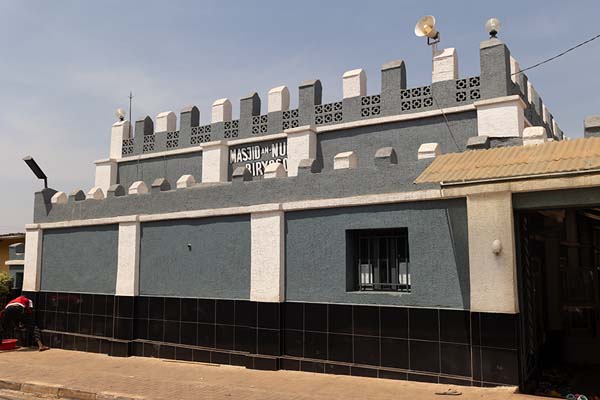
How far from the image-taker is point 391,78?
41.0 ft

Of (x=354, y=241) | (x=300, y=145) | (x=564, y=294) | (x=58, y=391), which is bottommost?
(x=58, y=391)

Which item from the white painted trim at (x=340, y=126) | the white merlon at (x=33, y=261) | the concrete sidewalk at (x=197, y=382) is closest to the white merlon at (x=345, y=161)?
the white painted trim at (x=340, y=126)

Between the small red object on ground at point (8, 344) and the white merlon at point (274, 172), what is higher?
the white merlon at point (274, 172)

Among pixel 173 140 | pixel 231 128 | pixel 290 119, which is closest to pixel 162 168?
pixel 173 140

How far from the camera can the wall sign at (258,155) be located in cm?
1398

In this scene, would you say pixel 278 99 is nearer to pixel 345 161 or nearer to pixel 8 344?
pixel 345 161

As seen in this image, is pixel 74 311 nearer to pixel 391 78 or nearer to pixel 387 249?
pixel 387 249

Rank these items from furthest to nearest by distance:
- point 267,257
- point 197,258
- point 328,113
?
1. point 328,113
2. point 197,258
3. point 267,257

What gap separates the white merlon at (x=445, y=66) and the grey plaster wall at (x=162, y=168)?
7.22m

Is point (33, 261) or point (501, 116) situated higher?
point (501, 116)

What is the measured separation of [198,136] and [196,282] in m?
Result: 5.39

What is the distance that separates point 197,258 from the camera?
11.8 m

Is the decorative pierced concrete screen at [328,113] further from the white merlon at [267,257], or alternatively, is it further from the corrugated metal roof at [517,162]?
the corrugated metal roof at [517,162]

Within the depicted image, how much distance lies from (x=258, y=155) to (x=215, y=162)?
1.38 meters
